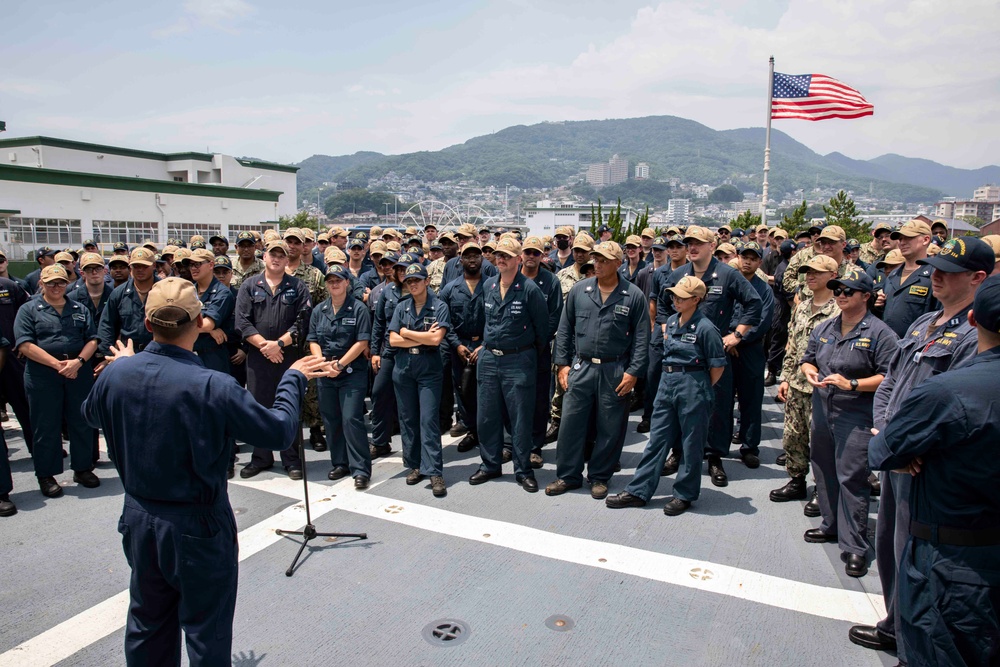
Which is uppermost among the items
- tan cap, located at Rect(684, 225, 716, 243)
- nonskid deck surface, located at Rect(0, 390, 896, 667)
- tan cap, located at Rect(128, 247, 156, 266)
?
tan cap, located at Rect(684, 225, 716, 243)

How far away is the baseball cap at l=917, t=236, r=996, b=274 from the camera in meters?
3.05

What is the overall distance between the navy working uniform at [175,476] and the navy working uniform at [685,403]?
3.25m

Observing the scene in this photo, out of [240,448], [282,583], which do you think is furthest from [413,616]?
[240,448]

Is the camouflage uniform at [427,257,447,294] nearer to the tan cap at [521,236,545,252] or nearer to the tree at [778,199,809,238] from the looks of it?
the tan cap at [521,236,545,252]

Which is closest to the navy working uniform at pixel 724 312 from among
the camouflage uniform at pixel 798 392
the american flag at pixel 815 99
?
the camouflage uniform at pixel 798 392

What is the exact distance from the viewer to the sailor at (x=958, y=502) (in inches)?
92.6

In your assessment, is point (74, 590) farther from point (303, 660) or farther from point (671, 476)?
point (671, 476)

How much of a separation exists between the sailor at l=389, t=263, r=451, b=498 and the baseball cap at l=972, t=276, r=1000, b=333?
3.91 metres

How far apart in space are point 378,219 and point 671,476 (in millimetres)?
194279

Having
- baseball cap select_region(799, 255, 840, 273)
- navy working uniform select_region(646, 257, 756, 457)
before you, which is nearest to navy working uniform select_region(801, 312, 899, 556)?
baseball cap select_region(799, 255, 840, 273)

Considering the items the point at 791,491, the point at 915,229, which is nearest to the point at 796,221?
the point at 915,229

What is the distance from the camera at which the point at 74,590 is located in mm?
3963

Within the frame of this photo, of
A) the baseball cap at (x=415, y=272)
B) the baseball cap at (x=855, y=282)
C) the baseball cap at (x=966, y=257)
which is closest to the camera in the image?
the baseball cap at (x=966, y=257)

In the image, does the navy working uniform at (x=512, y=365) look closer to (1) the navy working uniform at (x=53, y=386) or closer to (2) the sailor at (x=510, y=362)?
(2) the sailor at (x=510, y=362)
